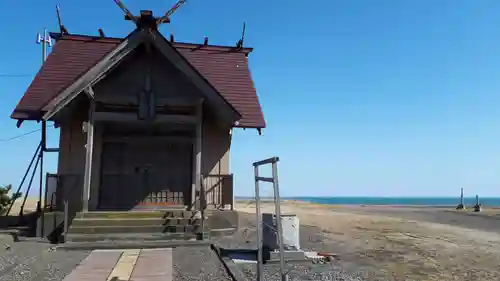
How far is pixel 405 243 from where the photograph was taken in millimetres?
15195

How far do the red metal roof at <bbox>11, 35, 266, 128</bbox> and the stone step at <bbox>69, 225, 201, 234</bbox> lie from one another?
4551mm

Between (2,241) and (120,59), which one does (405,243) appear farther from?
(2,241)

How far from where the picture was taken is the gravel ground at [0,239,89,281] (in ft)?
24.5

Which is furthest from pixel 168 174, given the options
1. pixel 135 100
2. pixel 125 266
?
pixel 125 266

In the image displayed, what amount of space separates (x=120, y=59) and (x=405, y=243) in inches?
472

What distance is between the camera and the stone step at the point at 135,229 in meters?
10.8

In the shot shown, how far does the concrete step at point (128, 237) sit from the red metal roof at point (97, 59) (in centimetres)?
485

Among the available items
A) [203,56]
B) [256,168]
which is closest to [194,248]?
[256,168]

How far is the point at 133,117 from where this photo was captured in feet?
40.4

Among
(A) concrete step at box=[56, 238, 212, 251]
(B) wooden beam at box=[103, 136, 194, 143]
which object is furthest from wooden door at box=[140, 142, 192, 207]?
(A) concrete step at box=[56, 238, 212, 251]

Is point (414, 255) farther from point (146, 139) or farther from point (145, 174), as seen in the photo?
point (146, 139)

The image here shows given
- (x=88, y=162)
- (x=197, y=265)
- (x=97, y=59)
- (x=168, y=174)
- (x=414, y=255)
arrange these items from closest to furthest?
(x=197, y=265) → (x=88, y=162) → (x=414, y=255) → (x=168, y=174) → (x=97, y=59)

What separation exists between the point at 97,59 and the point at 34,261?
25.9ft

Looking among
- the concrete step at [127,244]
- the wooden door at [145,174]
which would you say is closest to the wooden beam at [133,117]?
the wooden door at [145,174]
